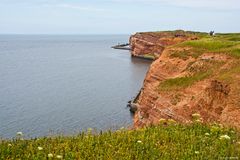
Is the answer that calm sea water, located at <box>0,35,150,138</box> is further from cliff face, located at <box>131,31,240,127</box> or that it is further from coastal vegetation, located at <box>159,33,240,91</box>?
coastal vegetation, located at <box>159,33,240,91</box>

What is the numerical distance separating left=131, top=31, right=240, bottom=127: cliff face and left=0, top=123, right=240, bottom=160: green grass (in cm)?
872

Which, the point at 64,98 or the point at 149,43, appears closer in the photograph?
the point at 64,98

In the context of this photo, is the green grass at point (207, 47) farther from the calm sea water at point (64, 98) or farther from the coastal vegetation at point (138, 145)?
the coastal vegetation at point (138, 145)

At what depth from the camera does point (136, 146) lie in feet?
36.1

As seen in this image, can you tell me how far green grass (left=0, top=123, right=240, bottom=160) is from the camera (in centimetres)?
1027

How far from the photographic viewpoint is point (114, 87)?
72.5 meters

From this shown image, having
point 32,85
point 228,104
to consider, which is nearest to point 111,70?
point 32,85

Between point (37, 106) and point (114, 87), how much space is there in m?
20.5

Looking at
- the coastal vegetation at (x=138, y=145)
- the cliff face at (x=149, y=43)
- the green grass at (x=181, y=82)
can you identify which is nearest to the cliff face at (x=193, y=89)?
the green grass at (x=181, y=82)

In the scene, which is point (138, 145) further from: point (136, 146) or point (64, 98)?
point (64, 98)

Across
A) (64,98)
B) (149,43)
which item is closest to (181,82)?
(64,98)

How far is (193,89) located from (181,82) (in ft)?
9.02

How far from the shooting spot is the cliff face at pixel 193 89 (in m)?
25.8

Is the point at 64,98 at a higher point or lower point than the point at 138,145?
lower
